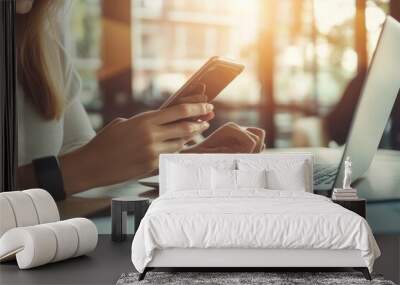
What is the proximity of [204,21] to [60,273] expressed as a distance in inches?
135

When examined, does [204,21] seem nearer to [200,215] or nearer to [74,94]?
[74,94]


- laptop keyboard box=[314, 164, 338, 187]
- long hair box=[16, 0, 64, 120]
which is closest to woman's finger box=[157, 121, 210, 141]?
long hair box=[16, 0, 64, 120]

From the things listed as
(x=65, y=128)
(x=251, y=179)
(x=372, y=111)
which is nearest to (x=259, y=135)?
(x=251, y=179)

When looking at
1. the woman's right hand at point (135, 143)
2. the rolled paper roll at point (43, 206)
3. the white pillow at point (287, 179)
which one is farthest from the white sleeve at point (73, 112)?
the white pillow at point (287, 179)

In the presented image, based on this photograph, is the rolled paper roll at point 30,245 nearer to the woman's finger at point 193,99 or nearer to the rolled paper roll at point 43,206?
the rolled paper roll at point 43,206

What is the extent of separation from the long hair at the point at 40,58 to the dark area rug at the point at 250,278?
3.01 metres

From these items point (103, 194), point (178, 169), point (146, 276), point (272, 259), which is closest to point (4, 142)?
point (103, 194)

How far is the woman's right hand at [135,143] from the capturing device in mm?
7691

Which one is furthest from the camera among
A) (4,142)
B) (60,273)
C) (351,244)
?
(4,142)

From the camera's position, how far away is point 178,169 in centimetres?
704

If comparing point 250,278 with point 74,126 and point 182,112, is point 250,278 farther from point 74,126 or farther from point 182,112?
point 74,126

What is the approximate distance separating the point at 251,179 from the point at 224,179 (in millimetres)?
261

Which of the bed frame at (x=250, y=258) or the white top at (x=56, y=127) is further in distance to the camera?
the white top at (x=56, y=127)

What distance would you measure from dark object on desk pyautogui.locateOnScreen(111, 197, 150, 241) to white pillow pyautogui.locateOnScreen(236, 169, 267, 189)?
1.01 m
